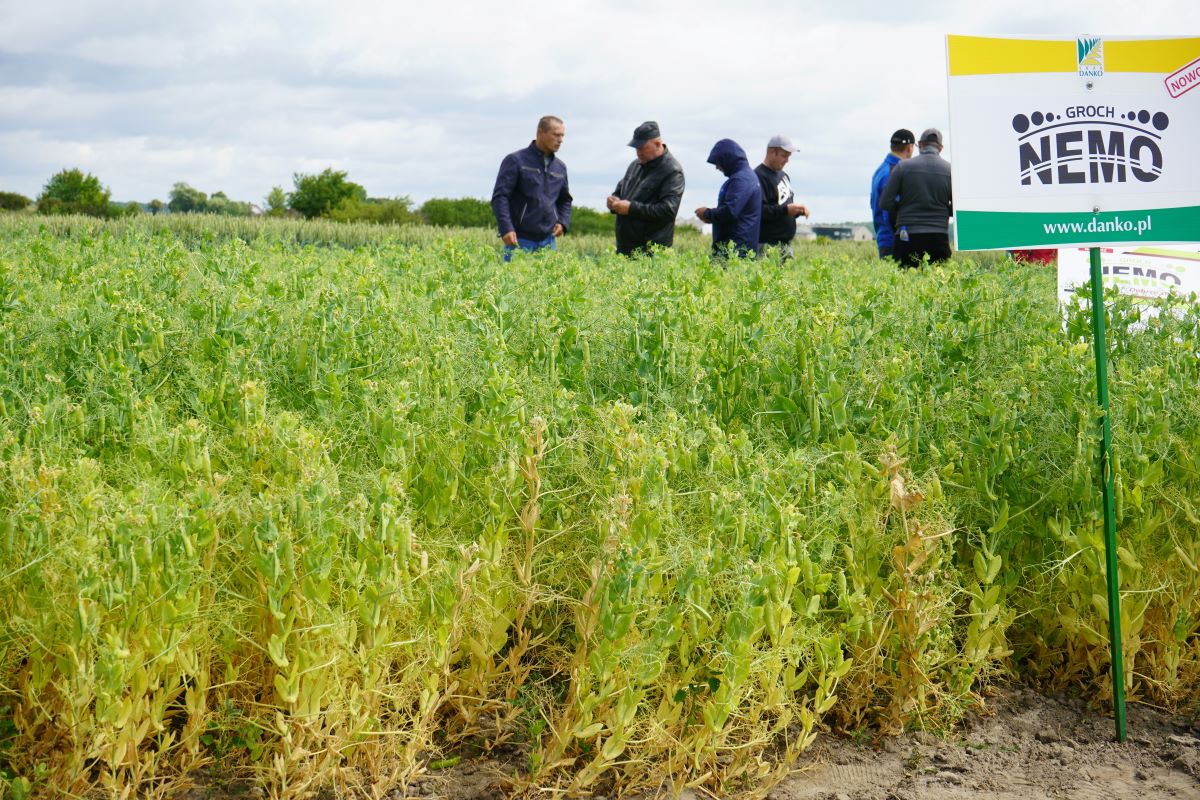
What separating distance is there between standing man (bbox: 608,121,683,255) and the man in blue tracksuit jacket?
339 millimetres

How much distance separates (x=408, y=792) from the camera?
2748 mm

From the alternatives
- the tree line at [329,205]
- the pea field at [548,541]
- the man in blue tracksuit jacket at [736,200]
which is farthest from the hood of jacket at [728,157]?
the tree line at [329,205]

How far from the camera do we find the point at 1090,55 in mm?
3740

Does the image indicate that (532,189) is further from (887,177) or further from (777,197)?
(887,177)

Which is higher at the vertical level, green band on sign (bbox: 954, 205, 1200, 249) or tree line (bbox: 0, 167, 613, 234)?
tree line (bbox: 0, 167, 613, 234)

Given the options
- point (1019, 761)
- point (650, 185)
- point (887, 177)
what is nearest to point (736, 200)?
point (650, 185)

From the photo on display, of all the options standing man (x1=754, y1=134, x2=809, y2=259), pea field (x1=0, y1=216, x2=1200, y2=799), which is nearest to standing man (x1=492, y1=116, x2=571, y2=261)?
standing man (x1=754, y1=134, x2=809, y2=259)

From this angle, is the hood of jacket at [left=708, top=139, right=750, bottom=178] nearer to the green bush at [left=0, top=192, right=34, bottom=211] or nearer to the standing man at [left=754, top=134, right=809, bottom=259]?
the standing man at [left=754, top=134, right=809, bottom=259]

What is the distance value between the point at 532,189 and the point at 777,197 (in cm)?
259

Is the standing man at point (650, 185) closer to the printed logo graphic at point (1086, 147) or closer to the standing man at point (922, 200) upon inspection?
the standing man at point (922, 200)

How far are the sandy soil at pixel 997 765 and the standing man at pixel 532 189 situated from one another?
7042 mm

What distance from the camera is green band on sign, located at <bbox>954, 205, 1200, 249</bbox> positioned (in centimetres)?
358

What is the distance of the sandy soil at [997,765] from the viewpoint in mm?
2855

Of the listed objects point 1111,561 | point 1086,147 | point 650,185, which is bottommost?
point 1111,561
